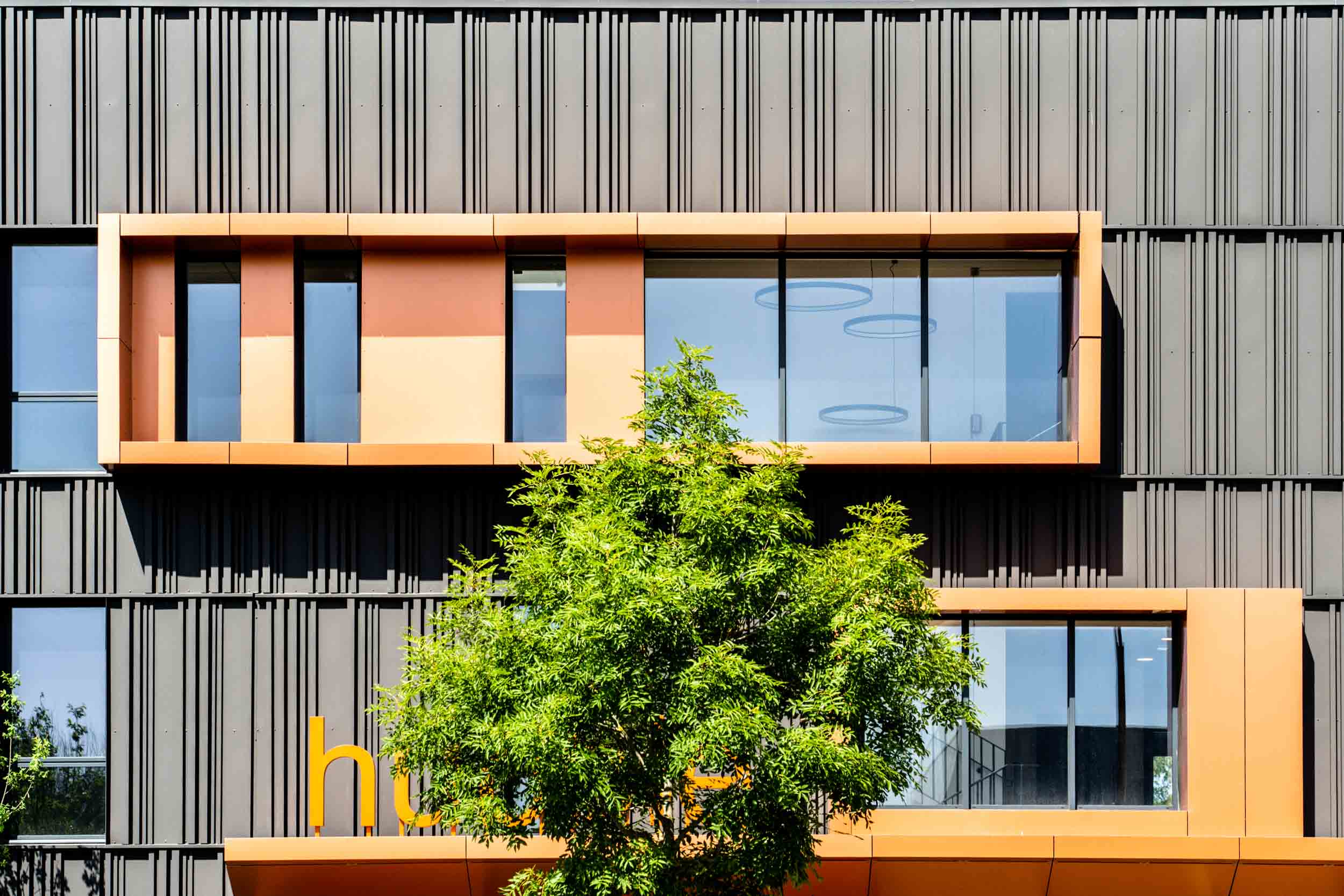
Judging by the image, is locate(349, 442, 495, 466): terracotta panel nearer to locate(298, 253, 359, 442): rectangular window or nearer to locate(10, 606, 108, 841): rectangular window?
locate(298, 253, 359, 442): rectangular window

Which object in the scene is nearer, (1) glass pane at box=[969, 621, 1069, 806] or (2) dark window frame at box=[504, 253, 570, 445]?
(1) glass pane at box=[969, 621, 1069, 806]

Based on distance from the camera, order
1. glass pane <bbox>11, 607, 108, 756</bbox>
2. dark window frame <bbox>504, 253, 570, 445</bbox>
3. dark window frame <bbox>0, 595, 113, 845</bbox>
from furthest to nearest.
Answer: dark window frame <bbox>504, 253, 570, 445</bbox> → glass pane <bbox>11, 607, 108, 756</bbox> → dark window frame <bbox>0, 595, 113, 845</bbox>

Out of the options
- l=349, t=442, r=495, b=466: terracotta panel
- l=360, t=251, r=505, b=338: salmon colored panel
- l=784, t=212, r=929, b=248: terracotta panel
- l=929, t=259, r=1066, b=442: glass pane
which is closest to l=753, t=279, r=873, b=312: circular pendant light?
l=784, t=212, r=929, b=248: terracotta panel

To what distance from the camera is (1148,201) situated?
15883 mm

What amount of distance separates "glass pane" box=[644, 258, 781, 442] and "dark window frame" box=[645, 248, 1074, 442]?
6 cm

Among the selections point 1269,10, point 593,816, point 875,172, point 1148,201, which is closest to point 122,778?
point 593,816

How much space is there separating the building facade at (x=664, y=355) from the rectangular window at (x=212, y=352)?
0.19 ft

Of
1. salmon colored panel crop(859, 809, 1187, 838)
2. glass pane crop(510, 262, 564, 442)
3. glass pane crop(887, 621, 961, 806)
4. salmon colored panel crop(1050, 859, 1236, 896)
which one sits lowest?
salmon colored panel crop(1050, 859, 1236, 896)

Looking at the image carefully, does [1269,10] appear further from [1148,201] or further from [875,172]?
[875,172]

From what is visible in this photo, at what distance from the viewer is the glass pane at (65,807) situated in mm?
15320

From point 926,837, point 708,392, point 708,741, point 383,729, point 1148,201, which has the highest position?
point 1148,201

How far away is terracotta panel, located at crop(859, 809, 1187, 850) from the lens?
14.9 metres

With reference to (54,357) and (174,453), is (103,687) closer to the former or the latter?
(174,453)

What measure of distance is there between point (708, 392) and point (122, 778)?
362 inches
